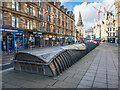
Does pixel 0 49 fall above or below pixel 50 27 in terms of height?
below

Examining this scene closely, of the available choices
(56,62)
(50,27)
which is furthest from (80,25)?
(56,62)

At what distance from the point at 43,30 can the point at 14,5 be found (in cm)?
1097

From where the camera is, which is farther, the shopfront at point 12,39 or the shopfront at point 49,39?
the shopfront at point 49,39

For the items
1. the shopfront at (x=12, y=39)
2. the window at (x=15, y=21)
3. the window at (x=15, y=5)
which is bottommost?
the shopfront at (x=12, y=39)

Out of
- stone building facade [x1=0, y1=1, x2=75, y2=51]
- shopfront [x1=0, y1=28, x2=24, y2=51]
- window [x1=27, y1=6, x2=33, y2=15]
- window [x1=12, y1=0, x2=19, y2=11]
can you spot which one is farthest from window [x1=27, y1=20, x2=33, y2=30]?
window [x1=12, y1=0, x2=19, y2=11]

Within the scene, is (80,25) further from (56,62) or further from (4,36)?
(56,62)

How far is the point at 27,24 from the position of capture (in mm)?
23672

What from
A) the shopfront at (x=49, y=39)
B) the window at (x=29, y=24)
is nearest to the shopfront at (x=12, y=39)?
the window at (x=29, y=24)

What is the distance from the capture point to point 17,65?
6414 millimetres

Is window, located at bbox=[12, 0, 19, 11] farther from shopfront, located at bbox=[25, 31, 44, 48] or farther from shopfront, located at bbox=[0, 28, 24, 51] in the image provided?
shopfront, located at bbox=[25, 31, 44, 48]

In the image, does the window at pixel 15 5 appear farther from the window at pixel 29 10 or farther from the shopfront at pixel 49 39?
the shopfront at pixel 49 39

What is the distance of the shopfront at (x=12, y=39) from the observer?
18.5m

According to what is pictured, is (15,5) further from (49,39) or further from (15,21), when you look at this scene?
(49,39)

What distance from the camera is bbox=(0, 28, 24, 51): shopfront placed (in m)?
18.5
